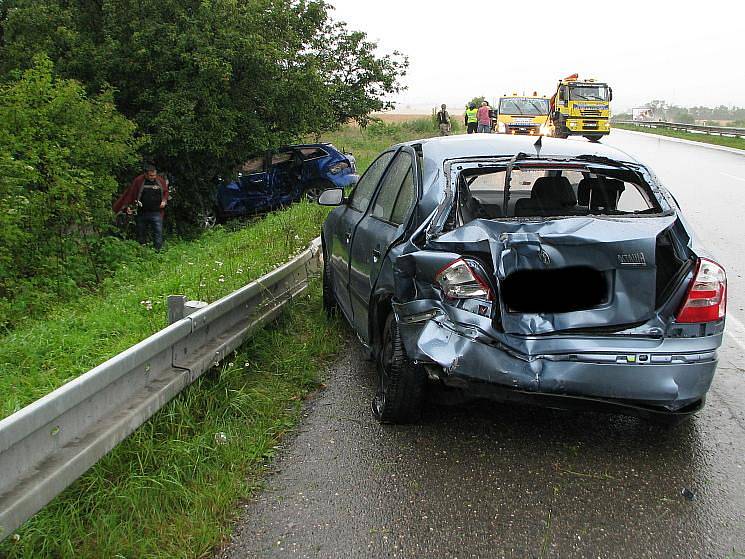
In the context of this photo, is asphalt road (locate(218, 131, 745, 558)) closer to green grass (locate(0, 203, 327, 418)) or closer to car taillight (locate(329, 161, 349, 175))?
green grass (locate(0, 203, 327, 418))

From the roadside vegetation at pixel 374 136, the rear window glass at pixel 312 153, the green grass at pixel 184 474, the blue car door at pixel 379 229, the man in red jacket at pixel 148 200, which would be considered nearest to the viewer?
the green grass at pixel 184 474

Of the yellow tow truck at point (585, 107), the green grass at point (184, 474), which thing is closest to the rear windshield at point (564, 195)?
the green grass at point (184, 474)

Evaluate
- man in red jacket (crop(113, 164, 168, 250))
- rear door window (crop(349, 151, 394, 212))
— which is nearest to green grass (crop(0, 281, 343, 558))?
rear door window (crop(349, 151, 394, 212))

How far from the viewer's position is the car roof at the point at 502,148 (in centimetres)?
452

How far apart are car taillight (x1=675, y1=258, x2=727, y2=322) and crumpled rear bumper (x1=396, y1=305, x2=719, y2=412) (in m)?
0.14

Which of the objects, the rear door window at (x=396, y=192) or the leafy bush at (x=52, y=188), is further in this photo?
the leafy bush at (x=52, y=188)

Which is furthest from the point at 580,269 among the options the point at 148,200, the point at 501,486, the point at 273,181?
the point at 273,181

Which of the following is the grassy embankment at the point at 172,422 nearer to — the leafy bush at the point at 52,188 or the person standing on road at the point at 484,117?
the leafy bush at the point at 52,188

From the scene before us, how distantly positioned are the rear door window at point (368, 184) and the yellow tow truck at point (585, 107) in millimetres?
29494

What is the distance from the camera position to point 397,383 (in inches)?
159

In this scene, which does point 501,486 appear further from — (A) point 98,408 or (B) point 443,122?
(B) point 443,122

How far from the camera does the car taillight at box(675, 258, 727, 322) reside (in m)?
3.57

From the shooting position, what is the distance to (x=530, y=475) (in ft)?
12.0

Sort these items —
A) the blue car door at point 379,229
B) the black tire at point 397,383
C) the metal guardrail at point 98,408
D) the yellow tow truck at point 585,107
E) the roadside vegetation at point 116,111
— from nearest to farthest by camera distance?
the metal guardrail at point 98,408 → the black tire at point 397,383 → the blue car door at point 379,229 → the roadside vegetation at point 116,111 → the yellow tow truck at point 585,107
